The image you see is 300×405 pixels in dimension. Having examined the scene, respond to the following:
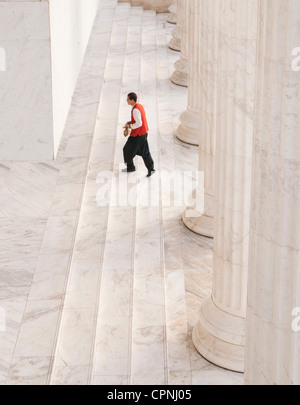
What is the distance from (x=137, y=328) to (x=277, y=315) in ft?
18.1

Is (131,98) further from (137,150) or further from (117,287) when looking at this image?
(117,287)

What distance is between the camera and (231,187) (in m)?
9.82

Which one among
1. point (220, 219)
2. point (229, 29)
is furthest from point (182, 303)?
point (229, 29)

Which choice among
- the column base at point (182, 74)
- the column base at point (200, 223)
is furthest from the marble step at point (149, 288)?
the column base at point (182, 74)

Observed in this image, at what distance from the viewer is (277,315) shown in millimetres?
5484

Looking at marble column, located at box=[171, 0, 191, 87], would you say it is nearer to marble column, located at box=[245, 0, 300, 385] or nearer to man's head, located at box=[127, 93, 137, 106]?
man's head, located at box=[127, 93, 137, 106]

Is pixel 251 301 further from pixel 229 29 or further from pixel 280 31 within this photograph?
pixel 229 29

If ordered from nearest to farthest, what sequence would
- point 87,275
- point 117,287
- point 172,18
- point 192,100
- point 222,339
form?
point 222,339
point 117,287
point 87,275
point 192,100
point 172,18

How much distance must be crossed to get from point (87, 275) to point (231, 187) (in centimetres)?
290

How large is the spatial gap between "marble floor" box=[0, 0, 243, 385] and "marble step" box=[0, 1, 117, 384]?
0.02 meters

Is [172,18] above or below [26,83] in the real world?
below

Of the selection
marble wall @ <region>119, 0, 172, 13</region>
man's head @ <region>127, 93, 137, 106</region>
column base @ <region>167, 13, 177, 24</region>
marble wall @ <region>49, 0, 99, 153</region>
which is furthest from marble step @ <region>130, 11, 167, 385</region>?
marble wall @ <region>119, 0, 172, 13</region>

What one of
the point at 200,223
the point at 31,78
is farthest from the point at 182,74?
the point at 31,78

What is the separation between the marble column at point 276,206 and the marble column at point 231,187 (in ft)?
11.1
